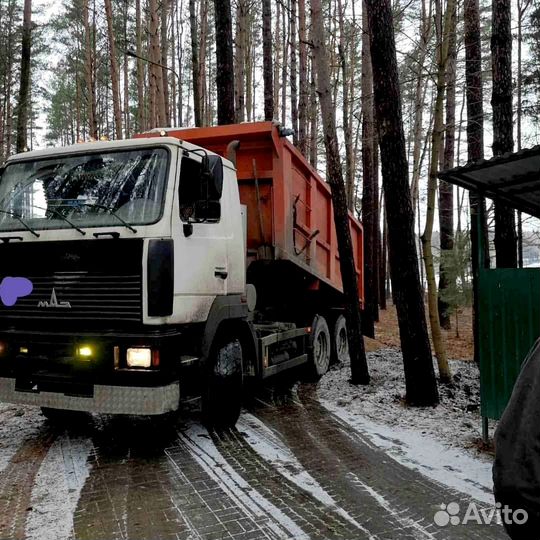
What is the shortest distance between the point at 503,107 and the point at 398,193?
243cm

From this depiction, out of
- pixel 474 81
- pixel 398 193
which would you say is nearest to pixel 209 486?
pixel 398 193

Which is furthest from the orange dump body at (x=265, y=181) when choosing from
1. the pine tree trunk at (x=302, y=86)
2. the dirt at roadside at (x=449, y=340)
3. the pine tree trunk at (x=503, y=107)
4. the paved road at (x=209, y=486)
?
the pine tree trunk at (x=302, y=86)

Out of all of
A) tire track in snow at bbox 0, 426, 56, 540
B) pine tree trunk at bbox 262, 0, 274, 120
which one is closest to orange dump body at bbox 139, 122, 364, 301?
tire track in snow at bbox 0, 426, 56, 540

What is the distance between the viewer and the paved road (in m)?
3.25

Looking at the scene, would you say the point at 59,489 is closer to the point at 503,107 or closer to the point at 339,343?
the point at 339,343

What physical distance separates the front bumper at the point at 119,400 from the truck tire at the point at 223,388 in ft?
2.03

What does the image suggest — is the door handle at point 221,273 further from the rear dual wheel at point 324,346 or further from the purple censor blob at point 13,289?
the rear dual wheel at point 324,346

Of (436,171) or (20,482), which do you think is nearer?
(20,482)

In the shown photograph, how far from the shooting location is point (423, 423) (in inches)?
218

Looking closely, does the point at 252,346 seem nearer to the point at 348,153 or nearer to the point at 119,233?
the point at 119,233

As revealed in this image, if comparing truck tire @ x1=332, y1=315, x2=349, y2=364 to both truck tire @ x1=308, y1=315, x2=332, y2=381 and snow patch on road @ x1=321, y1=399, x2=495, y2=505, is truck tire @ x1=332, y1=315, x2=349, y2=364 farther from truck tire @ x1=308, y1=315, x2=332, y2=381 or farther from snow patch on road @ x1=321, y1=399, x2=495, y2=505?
snow patch on road @ x1=321, y1=399, x2=495, y2=505

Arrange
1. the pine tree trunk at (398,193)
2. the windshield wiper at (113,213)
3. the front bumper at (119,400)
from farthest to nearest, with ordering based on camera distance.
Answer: the pine tree trunk at (398,193) < the windshield wiper at (113,213) < the front bumper at (119,400)

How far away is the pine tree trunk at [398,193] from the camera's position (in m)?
6.22

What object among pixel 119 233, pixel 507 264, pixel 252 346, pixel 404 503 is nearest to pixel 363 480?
pixel 404 503
